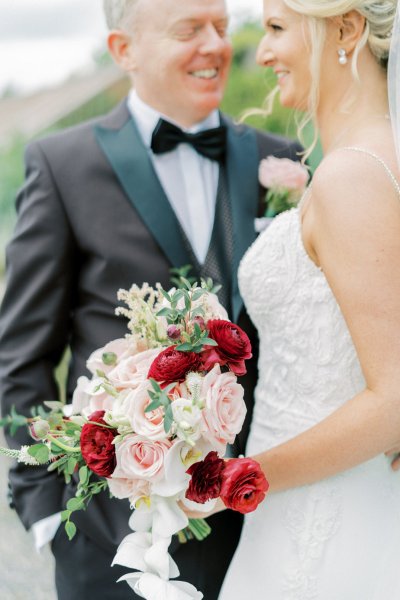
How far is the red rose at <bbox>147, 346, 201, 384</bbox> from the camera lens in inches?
73.7

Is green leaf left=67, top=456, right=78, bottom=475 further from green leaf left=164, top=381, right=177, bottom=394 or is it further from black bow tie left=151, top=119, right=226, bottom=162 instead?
black bow tie left=151, top=119, right=226, bottom=162

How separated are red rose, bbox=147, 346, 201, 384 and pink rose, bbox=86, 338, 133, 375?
0.18 meters

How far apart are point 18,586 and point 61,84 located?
8.47 metres

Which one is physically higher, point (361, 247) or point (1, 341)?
point (361, 247)

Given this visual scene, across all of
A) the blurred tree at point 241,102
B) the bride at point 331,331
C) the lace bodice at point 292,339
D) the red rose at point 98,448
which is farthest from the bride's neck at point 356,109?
the blurred tree at point 241,102

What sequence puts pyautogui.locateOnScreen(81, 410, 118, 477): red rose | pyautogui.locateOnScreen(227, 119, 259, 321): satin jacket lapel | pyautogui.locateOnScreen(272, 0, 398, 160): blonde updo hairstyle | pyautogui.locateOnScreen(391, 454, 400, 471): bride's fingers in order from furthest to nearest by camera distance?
pyautogui.locateOnScreen(227, 119, 259, 321): satin jacket lapel → pyautogui.locateOnScreen(391, 454, 400, 471): bride's fingers → pyautogui.locateOnScreen(272, 0, 398, 160): blonde updo hairstyle → pyautogui.locateOnScreen(81, 410, 118, 477): red rose

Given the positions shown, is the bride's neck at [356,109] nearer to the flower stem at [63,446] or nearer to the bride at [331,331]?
the bride at [331,331]

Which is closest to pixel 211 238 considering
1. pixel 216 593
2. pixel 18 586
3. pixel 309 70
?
pixel 309 70

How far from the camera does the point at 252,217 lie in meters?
→ 2.96

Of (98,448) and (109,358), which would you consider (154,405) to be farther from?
(109,358)

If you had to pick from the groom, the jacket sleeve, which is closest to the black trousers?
the groom

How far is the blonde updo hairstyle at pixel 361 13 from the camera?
218cm

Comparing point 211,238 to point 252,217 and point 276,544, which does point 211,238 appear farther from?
point 276,544

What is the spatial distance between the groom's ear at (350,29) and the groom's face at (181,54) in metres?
0.83
